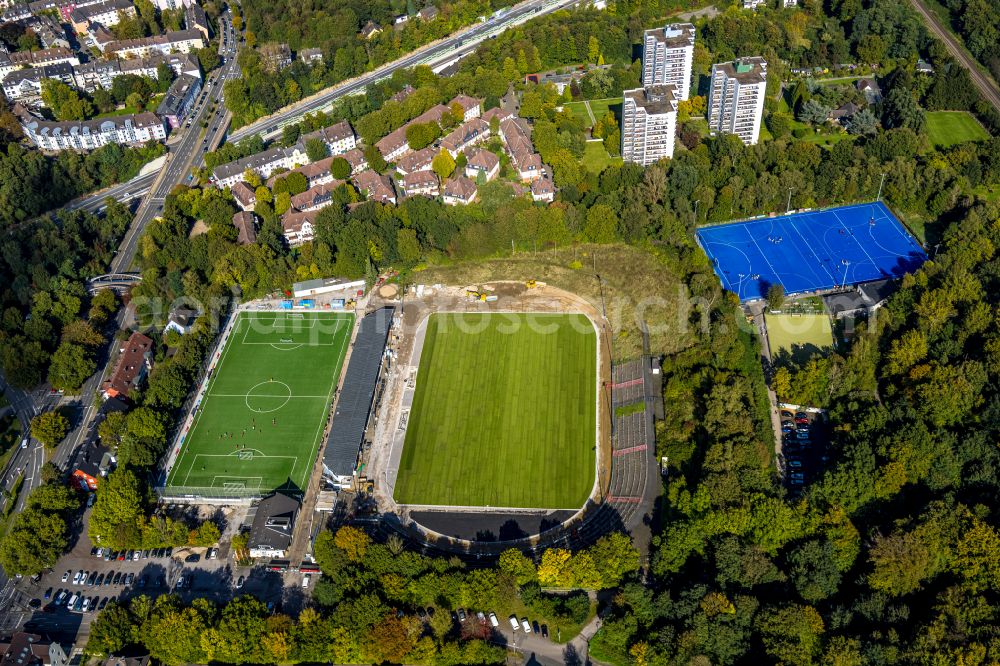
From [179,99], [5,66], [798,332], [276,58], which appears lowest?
[798,332]

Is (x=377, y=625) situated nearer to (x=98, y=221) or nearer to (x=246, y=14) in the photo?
(x=98, y=221)

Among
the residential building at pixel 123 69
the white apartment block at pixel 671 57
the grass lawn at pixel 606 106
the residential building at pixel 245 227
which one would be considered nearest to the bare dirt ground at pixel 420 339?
the residential building at pixel 245 227

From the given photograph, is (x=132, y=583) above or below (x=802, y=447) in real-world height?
above

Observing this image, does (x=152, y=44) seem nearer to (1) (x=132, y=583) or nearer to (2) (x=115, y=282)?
(2) (x=115, y=282)

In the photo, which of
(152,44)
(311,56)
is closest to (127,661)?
(311,56)

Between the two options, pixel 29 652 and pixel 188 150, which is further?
pixel 188 150

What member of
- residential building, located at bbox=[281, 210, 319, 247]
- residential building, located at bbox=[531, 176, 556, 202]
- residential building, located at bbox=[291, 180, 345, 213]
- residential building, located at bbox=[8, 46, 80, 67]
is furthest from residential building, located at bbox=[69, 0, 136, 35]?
residential building, located at bbox=[531, 176, 556, 202]

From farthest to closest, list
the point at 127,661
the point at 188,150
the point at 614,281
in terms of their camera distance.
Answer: the point at 188,150 < the point at 614,281 < the point at 127,661

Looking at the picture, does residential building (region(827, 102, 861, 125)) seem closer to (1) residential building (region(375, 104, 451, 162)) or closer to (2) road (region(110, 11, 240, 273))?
(1) residential building (region(375, 104, 451, 162))

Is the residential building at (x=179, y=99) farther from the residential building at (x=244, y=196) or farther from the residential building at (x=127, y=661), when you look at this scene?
the residential building at (x=127, y=661)
